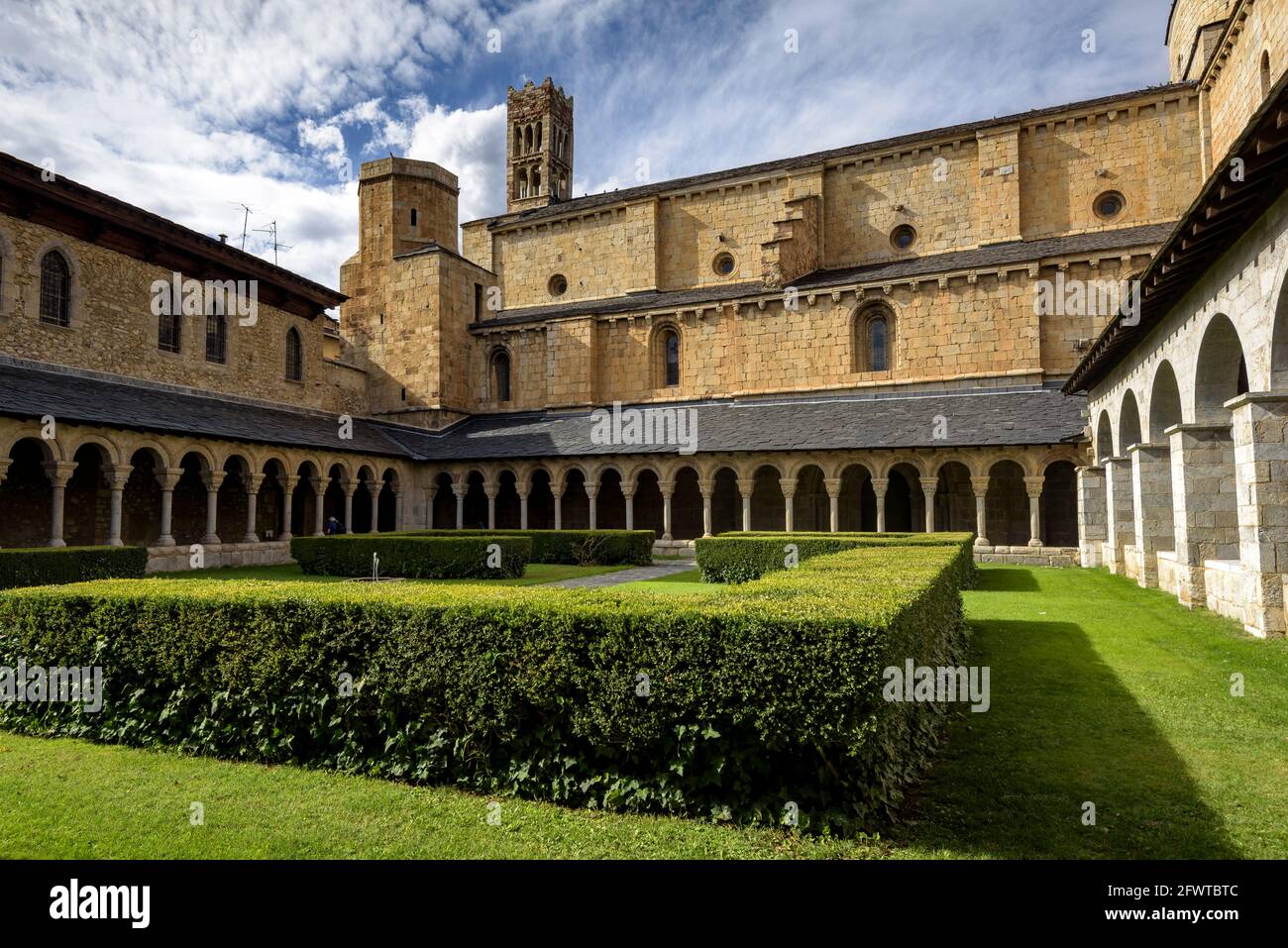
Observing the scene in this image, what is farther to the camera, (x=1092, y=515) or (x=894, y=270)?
(x=894, y=270)

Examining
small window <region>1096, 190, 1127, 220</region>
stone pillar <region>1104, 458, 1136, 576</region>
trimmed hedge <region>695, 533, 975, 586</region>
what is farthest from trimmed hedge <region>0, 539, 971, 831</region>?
small window <region>1096, 190, 1127, 220</region>

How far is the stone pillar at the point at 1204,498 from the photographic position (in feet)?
32.2

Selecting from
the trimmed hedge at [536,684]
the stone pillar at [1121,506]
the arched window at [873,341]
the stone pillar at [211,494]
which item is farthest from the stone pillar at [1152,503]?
the stone pillar at [211,494]

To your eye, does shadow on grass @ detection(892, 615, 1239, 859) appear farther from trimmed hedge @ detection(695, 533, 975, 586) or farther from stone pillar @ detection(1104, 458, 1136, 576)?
stone pillar @ detection(1104, 458, 1136, 576)

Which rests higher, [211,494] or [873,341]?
[873,341]

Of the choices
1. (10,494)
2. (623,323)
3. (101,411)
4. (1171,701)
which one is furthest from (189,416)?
(1171,701)

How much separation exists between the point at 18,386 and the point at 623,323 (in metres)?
18.3

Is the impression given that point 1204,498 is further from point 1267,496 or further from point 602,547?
point 602,547

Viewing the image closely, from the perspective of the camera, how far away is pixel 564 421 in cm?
2778

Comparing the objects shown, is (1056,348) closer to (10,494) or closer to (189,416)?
(189,416)

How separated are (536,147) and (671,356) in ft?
56.9

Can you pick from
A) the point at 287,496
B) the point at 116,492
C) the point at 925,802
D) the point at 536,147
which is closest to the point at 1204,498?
the point at 925,802

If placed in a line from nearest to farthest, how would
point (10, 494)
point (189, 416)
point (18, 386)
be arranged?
point (18, 386) → point (10, 494) → point (189, 416)
